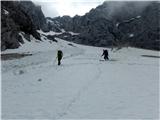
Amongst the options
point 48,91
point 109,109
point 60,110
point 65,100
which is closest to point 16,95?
point 48,91

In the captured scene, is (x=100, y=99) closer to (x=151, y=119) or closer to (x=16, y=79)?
(x=151, y=119)

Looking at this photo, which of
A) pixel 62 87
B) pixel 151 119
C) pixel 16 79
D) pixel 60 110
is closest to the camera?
pixel 151 119

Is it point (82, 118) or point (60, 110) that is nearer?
point (82, 118)

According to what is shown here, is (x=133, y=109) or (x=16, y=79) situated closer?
(x=133, y=109)

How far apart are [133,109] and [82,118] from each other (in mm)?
2460

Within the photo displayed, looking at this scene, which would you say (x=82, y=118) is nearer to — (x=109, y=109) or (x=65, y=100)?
(x=109, y=109)

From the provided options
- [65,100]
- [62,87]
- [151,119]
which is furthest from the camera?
[62,87]

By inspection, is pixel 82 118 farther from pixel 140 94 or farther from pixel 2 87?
pixel 2 87

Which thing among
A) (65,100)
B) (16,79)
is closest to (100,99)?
(65,100)

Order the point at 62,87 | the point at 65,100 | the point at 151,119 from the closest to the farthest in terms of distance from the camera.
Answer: the point at 151,119 → the point at 65,100 → the point at 62,87

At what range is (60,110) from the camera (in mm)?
12617

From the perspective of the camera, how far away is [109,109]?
1279 cm

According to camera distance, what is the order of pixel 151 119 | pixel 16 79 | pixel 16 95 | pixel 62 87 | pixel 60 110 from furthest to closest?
pixel 16 79
pixel 62 87
pixel 16 95
pixel 60 110
pixel 151 119

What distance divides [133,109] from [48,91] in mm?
5724
